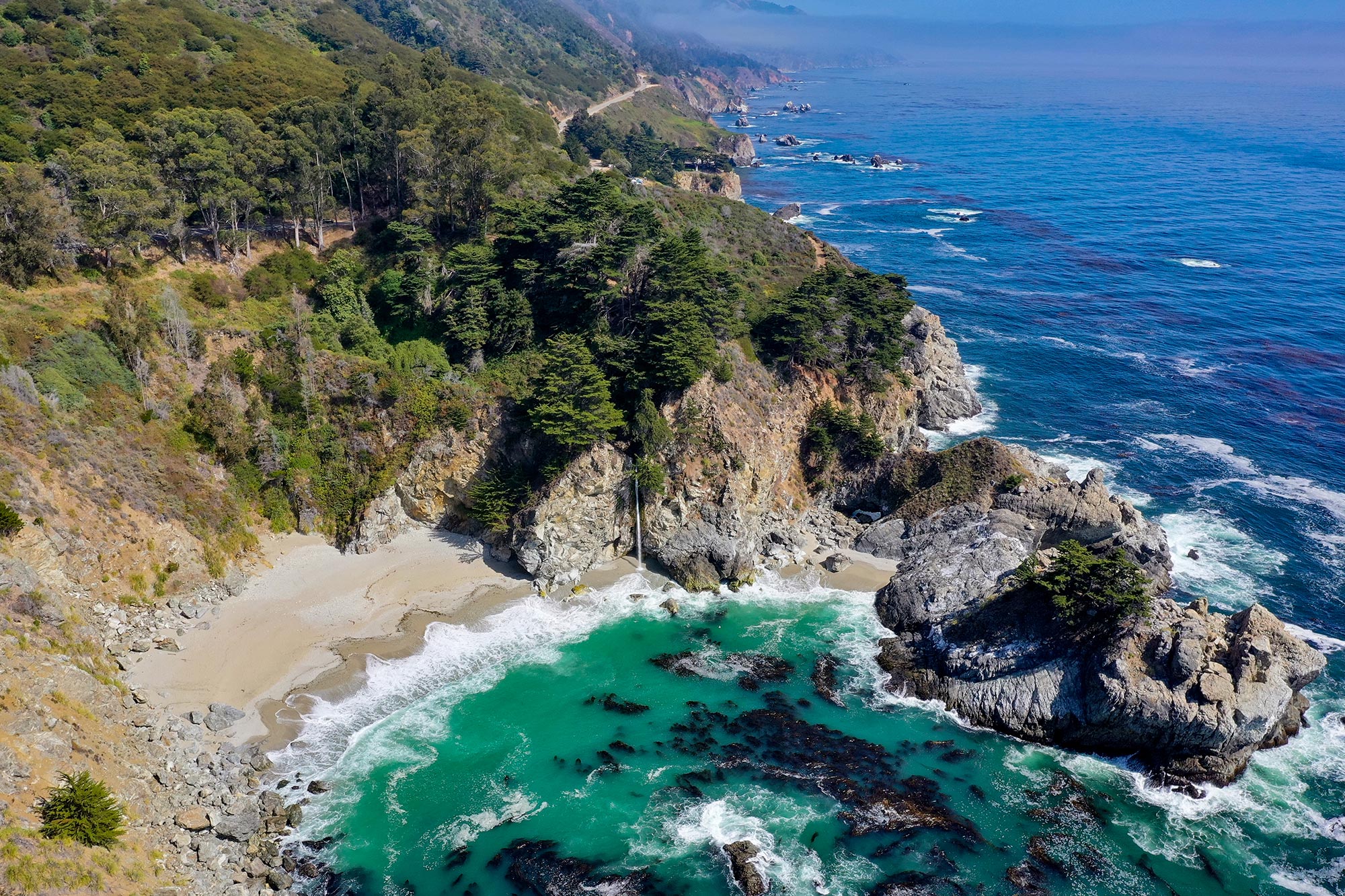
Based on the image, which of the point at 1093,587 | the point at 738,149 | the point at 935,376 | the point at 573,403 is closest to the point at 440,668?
the point at 573,403

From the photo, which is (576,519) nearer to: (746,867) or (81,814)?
(746,867)

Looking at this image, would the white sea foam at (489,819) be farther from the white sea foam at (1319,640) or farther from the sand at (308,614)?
the white sea foam at (1319,640)

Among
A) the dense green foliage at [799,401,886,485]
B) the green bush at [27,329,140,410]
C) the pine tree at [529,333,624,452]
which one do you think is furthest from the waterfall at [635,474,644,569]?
the green bush at [27,329,140,410]

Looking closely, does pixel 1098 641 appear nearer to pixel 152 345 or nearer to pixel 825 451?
pixel 825 451

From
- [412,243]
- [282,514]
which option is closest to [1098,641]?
[282,514]

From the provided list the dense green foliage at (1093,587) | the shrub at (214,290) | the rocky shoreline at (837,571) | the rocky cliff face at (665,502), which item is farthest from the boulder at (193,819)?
the dense green foliage at (1093,587)

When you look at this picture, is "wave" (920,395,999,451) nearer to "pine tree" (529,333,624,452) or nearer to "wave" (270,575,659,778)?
"pine tree" (529,333,624,452)
